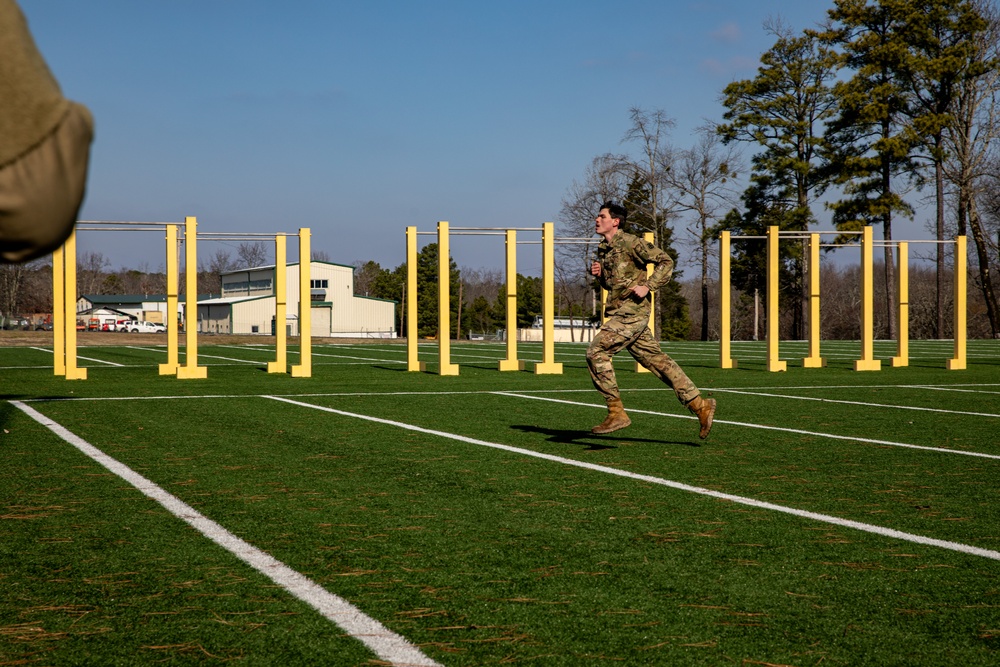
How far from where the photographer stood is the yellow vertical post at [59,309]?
68.8 feet

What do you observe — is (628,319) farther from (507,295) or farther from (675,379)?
(507,295)

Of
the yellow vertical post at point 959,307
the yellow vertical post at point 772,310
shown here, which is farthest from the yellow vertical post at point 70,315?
the yellow vertical post at point 959,307

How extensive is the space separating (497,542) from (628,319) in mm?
4471

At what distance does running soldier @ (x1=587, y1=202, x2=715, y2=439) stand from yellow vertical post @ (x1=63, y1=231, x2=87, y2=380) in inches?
571

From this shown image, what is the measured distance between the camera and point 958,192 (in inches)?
2258

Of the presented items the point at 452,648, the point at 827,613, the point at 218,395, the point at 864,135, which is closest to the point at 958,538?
the point at 827,613

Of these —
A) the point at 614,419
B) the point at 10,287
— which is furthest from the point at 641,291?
the point at 10,287

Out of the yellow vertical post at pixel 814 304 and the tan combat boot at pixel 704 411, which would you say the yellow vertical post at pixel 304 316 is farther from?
the tan combat boot at pixel 704 411

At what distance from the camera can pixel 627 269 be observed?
973 cm

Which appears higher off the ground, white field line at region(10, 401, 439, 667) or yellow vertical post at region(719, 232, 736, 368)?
yellow vertical post at region(719, 232, 736, 368)

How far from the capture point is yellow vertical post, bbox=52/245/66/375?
21.0 metres

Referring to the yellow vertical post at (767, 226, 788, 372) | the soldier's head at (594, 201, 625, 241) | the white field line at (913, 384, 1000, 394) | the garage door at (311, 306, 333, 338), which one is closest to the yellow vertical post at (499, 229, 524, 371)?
the yellow vertical post at (767, 226, 788, 372)

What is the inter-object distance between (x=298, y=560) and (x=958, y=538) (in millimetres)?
3537

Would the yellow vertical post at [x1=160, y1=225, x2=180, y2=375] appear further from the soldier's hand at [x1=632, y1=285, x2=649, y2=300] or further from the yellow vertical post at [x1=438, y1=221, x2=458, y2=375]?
the soldier's hand at [x1=632, y1=285, x2=649, y2=300]
